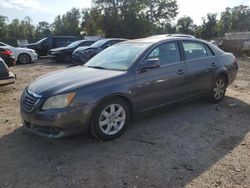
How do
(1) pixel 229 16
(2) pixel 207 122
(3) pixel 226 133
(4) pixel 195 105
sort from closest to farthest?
(3) pixel 226 133 → (2) pixel 207 122 → (4) pixel 195 105 → (1) pixel 229 16

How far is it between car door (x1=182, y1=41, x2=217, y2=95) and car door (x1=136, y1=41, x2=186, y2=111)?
0.20 m

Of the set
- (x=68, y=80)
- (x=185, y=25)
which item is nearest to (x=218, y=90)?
(x=68, y=80)

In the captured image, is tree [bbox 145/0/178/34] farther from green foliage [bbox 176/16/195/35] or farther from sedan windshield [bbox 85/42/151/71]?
sedan windshield [bbox 85/42/151/71]

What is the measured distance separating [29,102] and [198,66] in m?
3.25

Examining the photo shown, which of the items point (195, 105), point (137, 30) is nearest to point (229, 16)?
point (137, 30)

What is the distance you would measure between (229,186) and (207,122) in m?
2.11

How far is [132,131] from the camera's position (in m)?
4.85

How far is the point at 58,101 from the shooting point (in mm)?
4043

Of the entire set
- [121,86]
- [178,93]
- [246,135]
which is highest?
[121,86]

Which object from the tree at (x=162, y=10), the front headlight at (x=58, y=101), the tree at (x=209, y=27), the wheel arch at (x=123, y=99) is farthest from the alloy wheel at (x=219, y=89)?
the tree at (x=209, y=27)

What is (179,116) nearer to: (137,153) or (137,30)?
(137,153)

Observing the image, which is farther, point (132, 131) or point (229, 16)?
point (229, 16)

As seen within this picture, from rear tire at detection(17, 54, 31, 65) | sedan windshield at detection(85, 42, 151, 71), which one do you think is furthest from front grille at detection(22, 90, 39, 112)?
rear tire at detection(17, 54, 31, 65)

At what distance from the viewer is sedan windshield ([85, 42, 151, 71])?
490 centimetres
